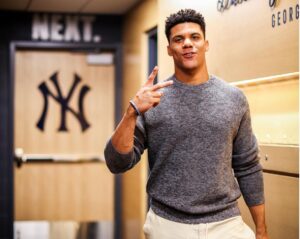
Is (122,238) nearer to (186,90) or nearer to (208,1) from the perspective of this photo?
(208,1)

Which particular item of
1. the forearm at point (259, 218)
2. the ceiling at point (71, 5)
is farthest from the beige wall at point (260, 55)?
the ceiling at point (71, 5)

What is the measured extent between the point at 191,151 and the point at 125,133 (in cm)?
24

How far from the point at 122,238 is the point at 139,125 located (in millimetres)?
3894

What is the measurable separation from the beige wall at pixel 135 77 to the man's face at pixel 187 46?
2817 millimetres

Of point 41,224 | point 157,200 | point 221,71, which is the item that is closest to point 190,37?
point 157,200

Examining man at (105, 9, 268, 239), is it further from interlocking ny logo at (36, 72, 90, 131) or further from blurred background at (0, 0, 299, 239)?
interlocking ny logo at (36, 72, 90, 131)

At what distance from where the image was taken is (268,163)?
9.25 ft

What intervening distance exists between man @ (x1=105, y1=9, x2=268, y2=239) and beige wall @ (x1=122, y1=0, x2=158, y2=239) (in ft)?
9.40

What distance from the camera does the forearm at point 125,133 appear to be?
1.96m

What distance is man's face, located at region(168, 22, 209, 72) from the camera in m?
2.10

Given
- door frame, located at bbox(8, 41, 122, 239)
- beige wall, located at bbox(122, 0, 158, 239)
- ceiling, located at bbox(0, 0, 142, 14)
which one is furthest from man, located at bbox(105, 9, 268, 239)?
door frame, located at bbox(8, 41, 122, 239)

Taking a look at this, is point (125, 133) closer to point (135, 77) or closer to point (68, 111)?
point (135, 77)

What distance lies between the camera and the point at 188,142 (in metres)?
2.04

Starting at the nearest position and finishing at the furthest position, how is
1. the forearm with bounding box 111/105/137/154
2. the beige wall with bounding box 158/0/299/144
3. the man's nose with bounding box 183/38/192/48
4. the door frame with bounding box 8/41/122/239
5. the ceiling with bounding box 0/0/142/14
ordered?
the forearm with bounding box 111/105/137/154 < the man's nose with bounding box 183/38/192/48 < the beige wall with bounding box 158/0/299/144 < the ceiling with bounding box 0/0/142/14 < the door frame with bounding box 8/41/122/239
